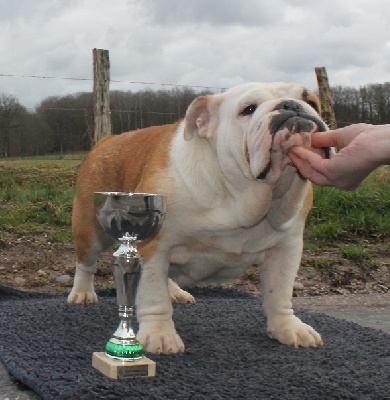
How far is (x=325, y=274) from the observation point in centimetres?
548

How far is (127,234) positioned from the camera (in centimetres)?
267

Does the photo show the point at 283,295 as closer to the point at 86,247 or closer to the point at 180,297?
the point at 180,297

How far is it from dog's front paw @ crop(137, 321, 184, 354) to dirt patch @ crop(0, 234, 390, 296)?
7.23 ft

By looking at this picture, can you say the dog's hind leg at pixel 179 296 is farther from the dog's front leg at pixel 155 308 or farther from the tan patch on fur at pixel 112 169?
the dog's front leg at pixel 155 308

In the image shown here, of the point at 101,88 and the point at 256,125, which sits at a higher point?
the point at 101,88

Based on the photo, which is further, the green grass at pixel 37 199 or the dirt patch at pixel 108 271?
the green grass at pixel 37 199

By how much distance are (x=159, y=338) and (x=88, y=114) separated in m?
7.87

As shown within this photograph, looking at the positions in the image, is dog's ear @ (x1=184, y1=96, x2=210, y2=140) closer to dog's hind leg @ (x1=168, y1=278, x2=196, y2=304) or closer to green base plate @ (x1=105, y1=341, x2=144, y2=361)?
green base plate @ (x1=105, y1=341, x2=144, y2=361)

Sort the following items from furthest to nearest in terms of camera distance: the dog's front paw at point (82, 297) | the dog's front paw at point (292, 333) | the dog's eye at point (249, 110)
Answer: the dog's front paw at point (82, 297) → the dog's front paw at point (292, 333) → the dog's eye at point (249, 110)

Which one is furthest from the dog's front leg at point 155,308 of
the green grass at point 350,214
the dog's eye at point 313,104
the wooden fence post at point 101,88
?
the wooden fence post at point 101,88

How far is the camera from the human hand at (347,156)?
230 centimetres

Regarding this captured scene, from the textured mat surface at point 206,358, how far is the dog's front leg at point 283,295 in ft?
0.22

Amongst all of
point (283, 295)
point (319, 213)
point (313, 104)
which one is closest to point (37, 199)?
point (319, 213)

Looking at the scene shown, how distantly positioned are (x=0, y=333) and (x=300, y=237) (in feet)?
4.47
